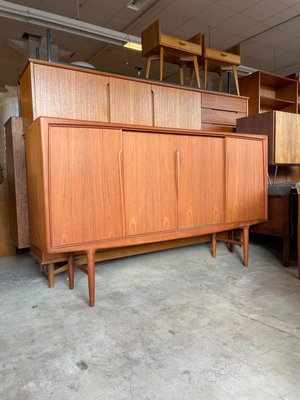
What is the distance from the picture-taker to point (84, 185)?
175 centimetres

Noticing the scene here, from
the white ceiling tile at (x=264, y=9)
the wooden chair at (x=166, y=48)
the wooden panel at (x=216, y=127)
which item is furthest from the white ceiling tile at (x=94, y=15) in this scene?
the wooden panel at (x=216, y=127)

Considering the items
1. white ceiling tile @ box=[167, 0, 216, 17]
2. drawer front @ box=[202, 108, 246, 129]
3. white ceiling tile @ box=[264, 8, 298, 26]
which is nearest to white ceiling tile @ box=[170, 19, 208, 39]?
white ceiling tile @ box=[167, 0, 216, 17]

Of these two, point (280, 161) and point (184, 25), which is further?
point (184, 25)

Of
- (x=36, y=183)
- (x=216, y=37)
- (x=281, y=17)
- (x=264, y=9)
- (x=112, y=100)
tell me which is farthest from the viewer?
(x=216, y=37)

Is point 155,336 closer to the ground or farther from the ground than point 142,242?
closer to the ground

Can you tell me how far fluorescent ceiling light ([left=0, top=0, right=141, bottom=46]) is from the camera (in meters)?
3.58

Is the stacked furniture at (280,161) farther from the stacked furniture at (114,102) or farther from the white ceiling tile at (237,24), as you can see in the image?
the white ceiling tile at (237,24)

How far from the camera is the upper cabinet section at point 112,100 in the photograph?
2.39 meters

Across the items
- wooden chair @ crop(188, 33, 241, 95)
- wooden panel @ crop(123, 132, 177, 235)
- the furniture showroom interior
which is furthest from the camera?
wooden chair @ crop(188, 33, 241, 95)

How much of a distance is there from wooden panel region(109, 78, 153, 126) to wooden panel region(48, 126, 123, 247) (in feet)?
3.42

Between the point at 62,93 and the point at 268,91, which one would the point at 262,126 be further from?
the point at 268,91

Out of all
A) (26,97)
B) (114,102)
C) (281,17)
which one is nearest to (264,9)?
(281,17)

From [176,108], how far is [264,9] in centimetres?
294

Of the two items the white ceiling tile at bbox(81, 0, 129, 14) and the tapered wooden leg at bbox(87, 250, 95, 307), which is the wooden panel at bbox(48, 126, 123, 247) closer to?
the tapered wooden leg at bbox(87, 250, 95, 307)
